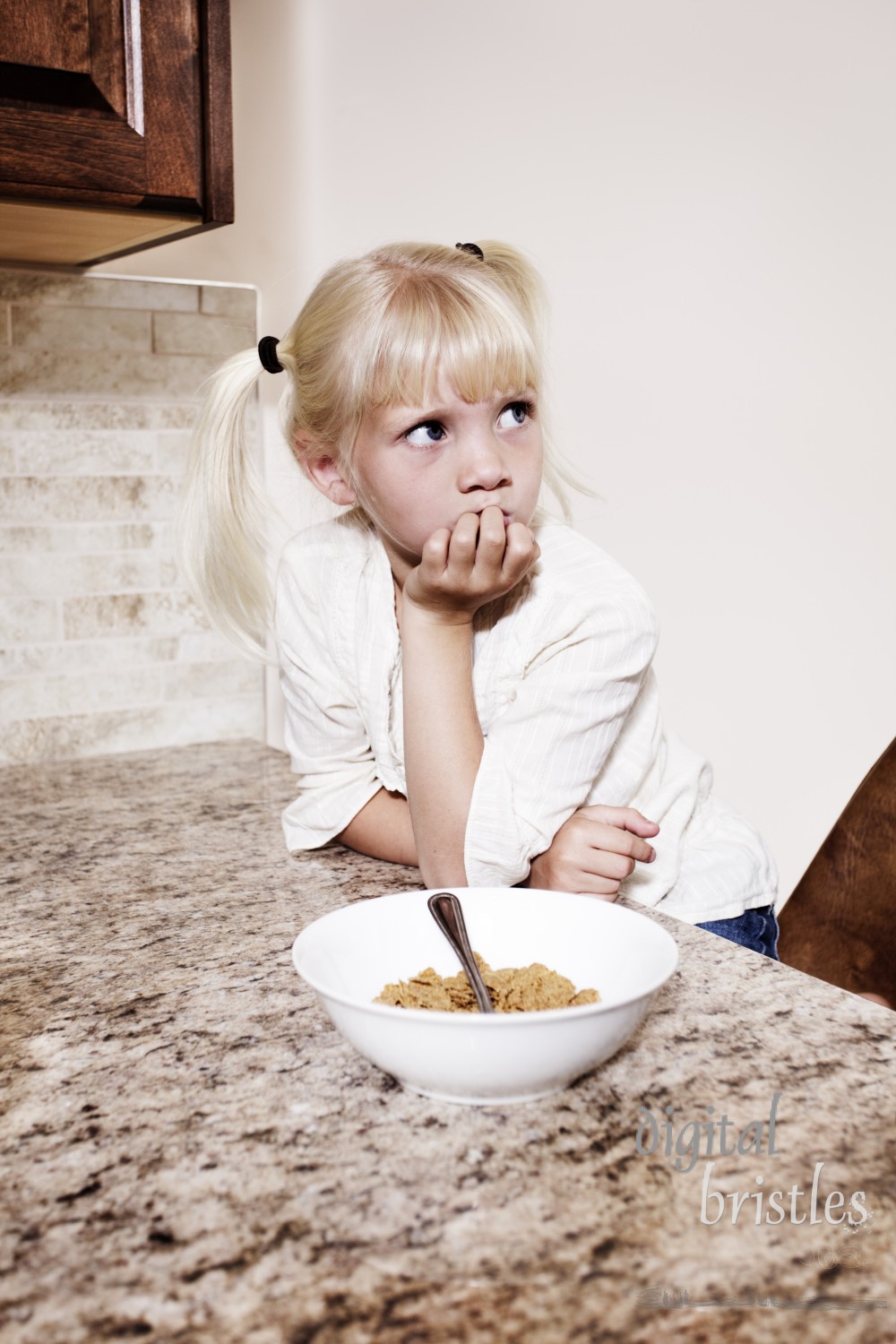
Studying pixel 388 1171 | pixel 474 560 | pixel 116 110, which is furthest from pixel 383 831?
pixel 116 110

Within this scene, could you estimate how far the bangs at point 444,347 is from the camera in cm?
101

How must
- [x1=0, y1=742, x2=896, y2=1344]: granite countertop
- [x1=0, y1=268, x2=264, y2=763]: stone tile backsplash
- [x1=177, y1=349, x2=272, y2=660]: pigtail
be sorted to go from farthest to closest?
[x1=0, y1=268, x2=264, y2=763]: stone tile backsplash → [x1=177, y1=349, x2=272, y2=660]: pigtail → [x1=0, y1=742, x2=896, y2=1344]: granite countertop

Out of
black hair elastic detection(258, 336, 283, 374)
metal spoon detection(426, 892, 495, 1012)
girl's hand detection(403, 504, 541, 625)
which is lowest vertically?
metal spoon detection(426, 892, 495, 1012)

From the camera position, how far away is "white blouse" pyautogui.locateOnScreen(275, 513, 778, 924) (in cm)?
102

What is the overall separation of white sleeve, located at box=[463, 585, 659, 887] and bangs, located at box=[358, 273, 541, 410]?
0.75 ft

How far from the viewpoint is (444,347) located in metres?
1.02

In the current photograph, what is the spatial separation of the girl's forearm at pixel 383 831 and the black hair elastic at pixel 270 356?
0.45 metres

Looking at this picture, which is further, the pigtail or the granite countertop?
the pigtail

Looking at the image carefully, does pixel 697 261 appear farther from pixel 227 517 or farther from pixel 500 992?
pixel 500 992

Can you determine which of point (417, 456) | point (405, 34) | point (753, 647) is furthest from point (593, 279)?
point (417, 456)

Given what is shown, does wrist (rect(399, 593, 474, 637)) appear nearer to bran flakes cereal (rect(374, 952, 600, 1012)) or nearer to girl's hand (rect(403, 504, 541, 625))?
girl's hand (rect(403, 504, 541, 625))

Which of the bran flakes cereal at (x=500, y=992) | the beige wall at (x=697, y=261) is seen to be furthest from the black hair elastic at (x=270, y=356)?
the bran flakes cereal at (x=500, y=992)

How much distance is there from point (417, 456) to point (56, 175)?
0.41 m

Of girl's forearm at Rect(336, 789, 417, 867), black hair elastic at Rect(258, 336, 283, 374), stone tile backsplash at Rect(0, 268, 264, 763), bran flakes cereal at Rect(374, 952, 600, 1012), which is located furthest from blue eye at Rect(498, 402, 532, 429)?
stone tile backsplash at Rect(0, 268, 264, 763)
